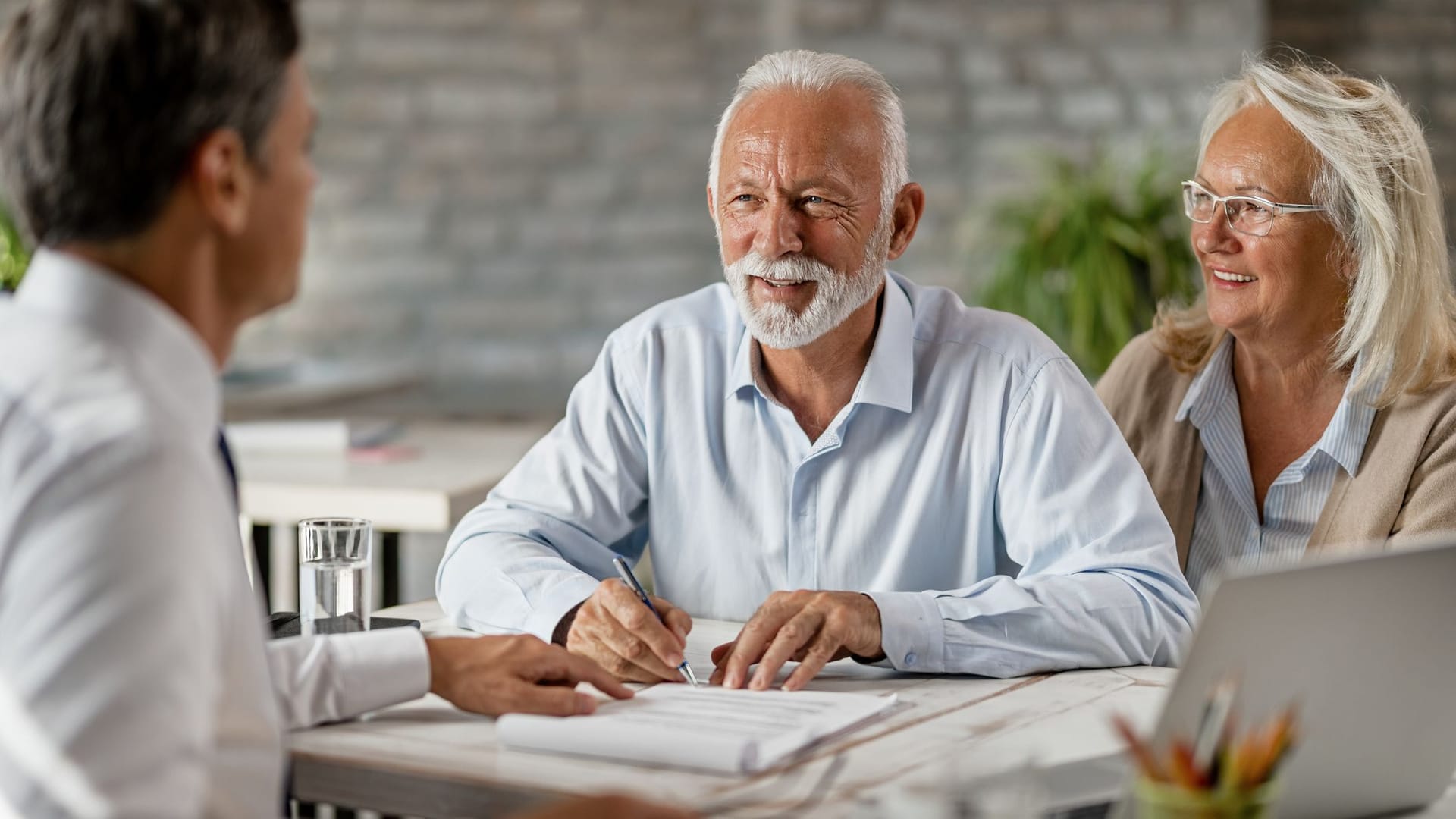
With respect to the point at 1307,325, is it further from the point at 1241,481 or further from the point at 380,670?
the point at 380,670

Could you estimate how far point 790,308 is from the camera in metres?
1.90

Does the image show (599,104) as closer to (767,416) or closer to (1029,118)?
(1029,118)

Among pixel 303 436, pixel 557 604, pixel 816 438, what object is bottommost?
pixel 303 436

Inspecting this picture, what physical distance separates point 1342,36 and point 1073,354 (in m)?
1.67

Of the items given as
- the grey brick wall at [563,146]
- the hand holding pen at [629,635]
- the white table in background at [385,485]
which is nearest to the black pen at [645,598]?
the hand holding pen at [629,635]

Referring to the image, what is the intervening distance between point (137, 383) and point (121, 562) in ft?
0.44

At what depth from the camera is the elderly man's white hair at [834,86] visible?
1893mm

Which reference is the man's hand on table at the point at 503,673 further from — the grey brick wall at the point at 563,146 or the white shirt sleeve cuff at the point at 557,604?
the grey brick wall at the point at 563,146

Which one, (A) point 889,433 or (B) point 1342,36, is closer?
(A) point 889,433

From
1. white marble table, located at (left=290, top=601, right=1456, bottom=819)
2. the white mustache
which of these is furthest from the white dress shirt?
the white mustache

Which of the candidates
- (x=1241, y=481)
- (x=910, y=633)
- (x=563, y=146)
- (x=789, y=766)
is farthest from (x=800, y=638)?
(x=563, y=146)

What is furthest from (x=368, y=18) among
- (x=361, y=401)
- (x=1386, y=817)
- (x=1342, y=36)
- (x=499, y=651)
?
(x=1386, y=817)

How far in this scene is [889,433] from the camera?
191 centimetres

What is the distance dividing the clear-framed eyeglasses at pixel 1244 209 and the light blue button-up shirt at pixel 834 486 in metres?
0.47
